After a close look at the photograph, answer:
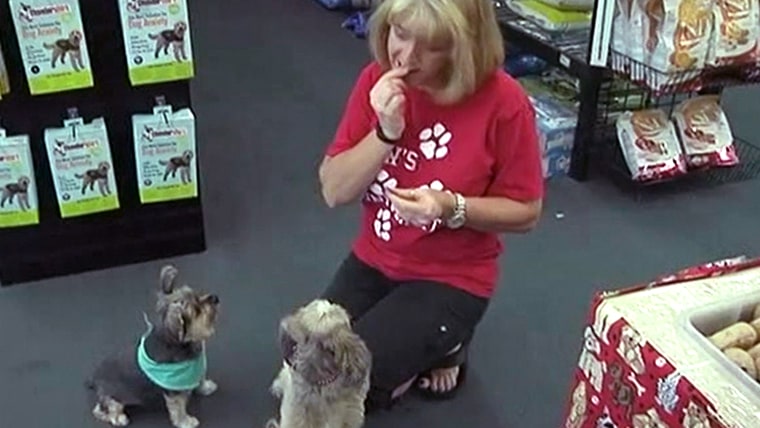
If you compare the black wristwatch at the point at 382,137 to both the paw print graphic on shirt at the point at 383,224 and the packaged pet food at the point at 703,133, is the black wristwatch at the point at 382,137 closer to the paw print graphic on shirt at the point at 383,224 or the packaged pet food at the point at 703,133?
the paw print graphic on shirt at the point at 383,224

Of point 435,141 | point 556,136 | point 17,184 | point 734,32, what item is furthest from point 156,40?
point 734,32

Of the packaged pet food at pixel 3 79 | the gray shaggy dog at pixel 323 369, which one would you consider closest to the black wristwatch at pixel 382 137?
the gray shaggy dog at pixel 323 369

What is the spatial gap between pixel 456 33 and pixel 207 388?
2.95 ft

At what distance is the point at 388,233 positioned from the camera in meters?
1.86

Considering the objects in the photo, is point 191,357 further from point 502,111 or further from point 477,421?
point 502,111

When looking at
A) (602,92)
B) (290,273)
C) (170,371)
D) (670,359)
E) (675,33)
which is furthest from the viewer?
(602,92)

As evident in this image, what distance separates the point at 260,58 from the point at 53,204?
4.79ft

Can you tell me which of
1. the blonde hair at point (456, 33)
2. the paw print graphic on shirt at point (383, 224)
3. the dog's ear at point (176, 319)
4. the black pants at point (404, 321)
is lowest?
the black pants at point (404, 321)

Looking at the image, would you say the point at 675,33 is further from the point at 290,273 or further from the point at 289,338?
the point at 289,338

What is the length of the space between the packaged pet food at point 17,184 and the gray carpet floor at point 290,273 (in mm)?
189

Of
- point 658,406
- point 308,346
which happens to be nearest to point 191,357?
point 308,346

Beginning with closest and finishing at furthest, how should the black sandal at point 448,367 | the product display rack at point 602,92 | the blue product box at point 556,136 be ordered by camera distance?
1. the black sandal at point 448,367
2. the product display rack at point 602,92
3. the blue product box at point 556,136

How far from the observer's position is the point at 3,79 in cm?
207

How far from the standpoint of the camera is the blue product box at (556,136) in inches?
110
